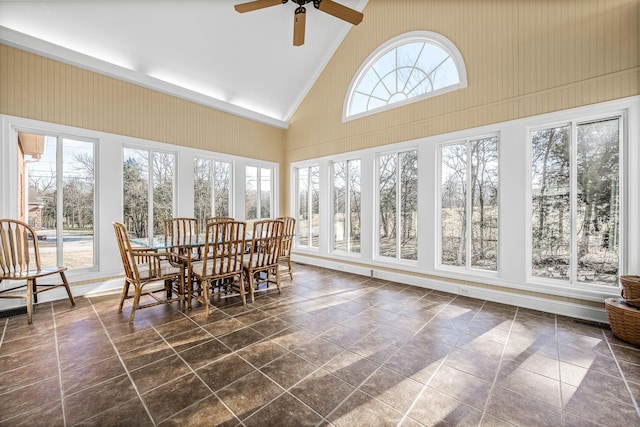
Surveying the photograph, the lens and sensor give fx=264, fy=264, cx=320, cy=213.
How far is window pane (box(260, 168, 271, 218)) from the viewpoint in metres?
6.32

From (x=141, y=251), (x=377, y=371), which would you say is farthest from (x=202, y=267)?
(x=377, y=371)

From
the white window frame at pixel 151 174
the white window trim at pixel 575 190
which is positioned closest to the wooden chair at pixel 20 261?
the white window frame at pixel 151 174

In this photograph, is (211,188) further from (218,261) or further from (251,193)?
(218,261)

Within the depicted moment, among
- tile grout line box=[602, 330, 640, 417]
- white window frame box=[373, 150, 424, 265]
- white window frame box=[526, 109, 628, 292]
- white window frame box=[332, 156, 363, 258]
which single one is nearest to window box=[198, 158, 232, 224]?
white window frame box=[332, 156, 363, 258]

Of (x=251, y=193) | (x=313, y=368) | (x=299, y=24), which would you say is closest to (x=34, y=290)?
(x=313, y=368)

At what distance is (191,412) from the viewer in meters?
1.57

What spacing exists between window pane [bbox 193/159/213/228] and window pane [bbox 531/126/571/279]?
5296 mm

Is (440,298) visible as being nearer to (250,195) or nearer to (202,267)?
(202,267)

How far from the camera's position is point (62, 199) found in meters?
3.71

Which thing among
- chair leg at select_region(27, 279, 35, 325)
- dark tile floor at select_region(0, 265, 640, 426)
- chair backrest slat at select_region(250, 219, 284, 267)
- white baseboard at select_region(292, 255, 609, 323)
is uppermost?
chair backrest slat at select_region(250, 219, 284, 267)

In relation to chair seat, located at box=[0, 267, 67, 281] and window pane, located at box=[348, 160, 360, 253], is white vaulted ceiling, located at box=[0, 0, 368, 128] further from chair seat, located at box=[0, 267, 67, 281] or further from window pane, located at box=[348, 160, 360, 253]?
chair seat, located at box=[0, 267, 67, 281]

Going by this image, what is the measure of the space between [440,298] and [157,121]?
5.32 metres

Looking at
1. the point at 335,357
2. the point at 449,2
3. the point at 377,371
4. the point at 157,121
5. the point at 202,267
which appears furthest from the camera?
the point at 157,121

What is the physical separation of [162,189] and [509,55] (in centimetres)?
563
